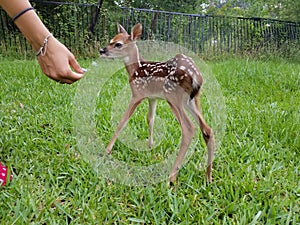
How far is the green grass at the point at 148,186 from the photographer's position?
3.74 feet

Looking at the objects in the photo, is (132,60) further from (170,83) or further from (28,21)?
(28,21)

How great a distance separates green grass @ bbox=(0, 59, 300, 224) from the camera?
44.8 inches

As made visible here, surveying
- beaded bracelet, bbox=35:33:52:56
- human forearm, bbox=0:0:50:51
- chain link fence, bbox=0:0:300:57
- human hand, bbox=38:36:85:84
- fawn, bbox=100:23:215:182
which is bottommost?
chain link fence, bbox=0:0:300:57

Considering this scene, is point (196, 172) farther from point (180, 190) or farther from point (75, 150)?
point (75, 150)

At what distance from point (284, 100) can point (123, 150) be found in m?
1.55

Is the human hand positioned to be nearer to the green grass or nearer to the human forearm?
the human forearm

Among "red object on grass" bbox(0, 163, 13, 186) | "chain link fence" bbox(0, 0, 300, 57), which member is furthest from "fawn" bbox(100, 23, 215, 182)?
"chain link fence" bbox(0, 0, 300, 57)

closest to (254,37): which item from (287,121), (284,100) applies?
(284,100)

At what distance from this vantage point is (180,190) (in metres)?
1.26

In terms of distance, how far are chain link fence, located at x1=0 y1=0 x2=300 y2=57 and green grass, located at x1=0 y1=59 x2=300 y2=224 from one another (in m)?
2.14

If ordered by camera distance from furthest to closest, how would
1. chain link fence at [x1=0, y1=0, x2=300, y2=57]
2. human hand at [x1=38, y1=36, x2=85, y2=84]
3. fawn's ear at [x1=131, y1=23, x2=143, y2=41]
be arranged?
chain link fence at [x1=0, y1=0, x2=300, y2=57] < fawn's ear at [x1=131, y1=23, x2=143, y2=41] < human hand at [x1=38, y1=36, x2=85, y2=84]


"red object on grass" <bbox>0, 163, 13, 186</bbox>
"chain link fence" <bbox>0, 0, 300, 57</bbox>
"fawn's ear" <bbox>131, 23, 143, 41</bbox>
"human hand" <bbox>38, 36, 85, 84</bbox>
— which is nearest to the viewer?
"human hand" <bbox>38, 36, 85, 84</bbox>

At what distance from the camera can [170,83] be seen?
1072 millimetres

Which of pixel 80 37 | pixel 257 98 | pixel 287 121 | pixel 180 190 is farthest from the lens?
pixel 80 37
